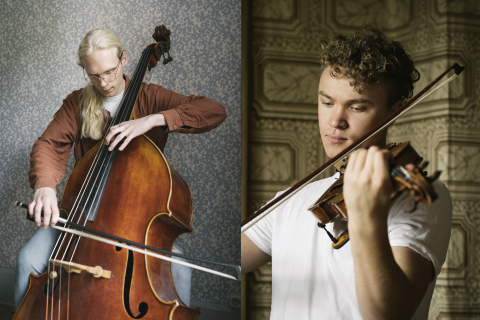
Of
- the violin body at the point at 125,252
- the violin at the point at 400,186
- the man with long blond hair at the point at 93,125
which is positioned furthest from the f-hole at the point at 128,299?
the violin at the point at 400,186

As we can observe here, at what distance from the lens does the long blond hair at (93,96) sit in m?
0.96

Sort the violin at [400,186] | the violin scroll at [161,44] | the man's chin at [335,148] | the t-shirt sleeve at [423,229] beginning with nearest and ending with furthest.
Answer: the violin at [400,186] → the t-shirt sleeve at [423,229] → the man's chin at [335,148] → the violin scroll at [161,44]

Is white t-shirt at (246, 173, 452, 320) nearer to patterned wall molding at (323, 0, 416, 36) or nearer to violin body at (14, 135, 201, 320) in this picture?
violin body at (14, 135, 201, 320)

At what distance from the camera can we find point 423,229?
69cm

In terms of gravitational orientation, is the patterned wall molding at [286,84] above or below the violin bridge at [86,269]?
above

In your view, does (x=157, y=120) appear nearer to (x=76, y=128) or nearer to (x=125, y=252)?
(x=76, y=128)

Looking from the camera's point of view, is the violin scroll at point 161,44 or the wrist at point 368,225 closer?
the wrist at point 368,225

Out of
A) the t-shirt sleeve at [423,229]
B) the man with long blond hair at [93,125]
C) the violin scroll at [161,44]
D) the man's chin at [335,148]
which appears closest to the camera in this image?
the t-shirt sleeve at [423,229]

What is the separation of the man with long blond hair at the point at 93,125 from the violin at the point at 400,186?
0.45m

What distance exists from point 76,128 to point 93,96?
96 mm

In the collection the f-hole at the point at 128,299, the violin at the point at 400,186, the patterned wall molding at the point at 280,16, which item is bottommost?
the f-hole at the point at 128,299

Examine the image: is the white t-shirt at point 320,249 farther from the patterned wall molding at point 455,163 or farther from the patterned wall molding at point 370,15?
the patterned wall molding at point 370,15

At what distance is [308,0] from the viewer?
99cm

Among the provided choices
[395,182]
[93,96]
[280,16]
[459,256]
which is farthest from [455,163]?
[93,96]
